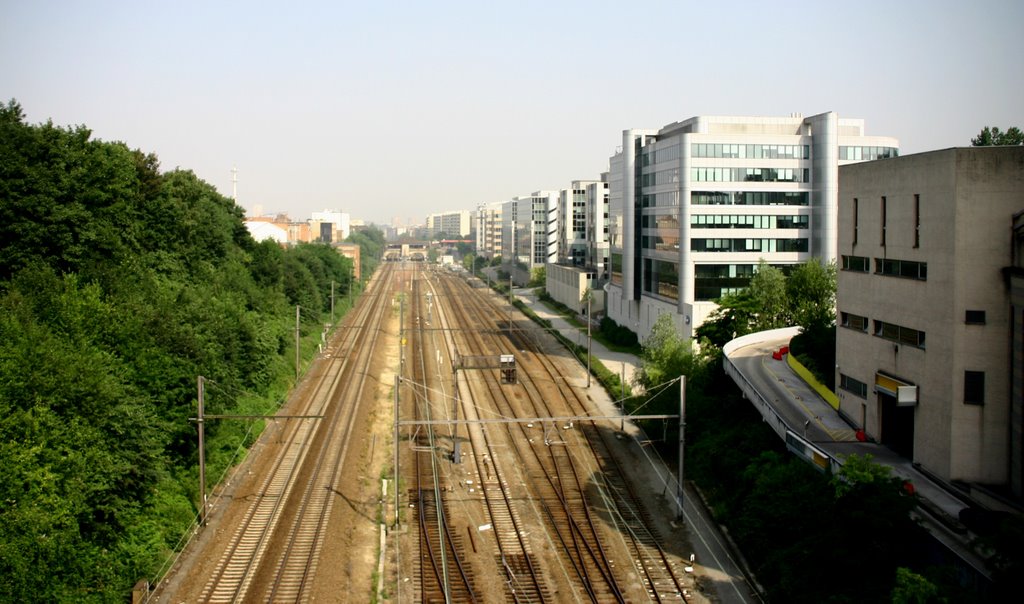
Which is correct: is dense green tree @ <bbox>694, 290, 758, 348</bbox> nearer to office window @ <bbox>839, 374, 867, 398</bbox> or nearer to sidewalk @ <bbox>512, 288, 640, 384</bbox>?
sidewalk @ <bbox>512, 288, 640, 384</bbox>

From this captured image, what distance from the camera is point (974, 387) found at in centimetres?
1994

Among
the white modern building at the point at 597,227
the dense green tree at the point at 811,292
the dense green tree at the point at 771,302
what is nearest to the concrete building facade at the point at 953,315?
the dense green tree at the point at 811,292

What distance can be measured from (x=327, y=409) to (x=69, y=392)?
63.8ft

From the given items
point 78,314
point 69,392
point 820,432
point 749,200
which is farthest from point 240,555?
point 749,200

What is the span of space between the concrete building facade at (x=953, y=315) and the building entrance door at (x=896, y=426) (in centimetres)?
4

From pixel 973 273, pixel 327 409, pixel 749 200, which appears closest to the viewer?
pixel 973 273

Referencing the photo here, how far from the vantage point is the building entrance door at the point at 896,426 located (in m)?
22.6

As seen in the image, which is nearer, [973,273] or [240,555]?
[973,273]

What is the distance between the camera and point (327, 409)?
39469 millimetres

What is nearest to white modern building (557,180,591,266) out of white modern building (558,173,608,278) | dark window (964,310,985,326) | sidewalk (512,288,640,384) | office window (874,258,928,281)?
white modern building (558,173,608,278)

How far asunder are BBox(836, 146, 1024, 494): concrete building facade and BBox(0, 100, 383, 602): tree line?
19851 mm

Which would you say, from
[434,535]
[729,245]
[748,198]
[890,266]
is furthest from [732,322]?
[434,535]

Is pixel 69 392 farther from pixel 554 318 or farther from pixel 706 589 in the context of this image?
pixel 554 318

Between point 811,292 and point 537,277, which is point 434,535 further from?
point 537,277
